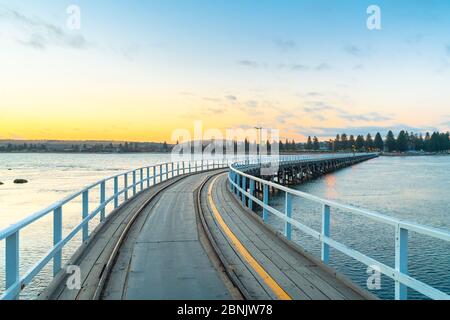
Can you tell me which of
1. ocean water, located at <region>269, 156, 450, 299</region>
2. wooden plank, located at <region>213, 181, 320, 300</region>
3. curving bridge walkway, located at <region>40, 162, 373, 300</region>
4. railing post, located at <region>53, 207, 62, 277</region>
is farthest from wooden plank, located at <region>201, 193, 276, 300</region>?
ocean water, located at <region>269, 156, 450, 299</region>

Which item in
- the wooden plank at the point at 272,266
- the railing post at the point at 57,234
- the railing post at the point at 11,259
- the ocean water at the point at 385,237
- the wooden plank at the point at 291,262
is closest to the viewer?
the railing post at the point at 11,259

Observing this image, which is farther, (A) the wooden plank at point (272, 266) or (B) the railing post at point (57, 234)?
(B) the railing post at point (57, 234)

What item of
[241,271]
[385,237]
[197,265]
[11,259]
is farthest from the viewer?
[385,237]

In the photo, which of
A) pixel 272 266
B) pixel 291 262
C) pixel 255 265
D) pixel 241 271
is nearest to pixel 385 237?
pixel 291 262

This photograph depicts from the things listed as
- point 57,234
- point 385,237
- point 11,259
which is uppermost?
point 11,259

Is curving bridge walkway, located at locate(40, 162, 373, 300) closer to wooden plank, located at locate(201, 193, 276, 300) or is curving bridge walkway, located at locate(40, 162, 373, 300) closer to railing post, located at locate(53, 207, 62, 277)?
wooden plank, located at locate(201, 193, 276, 300)

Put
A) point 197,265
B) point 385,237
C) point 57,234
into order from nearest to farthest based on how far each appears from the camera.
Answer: point 57,234, point 197,265, point 385,237

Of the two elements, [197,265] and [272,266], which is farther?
[197,265]

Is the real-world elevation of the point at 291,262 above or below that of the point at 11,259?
below

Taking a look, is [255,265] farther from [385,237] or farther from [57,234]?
[385,237]

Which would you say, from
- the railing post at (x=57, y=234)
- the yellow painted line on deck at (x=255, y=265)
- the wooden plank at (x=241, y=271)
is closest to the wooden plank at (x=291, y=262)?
the yellow painted line on deck at (x=255, y=265)

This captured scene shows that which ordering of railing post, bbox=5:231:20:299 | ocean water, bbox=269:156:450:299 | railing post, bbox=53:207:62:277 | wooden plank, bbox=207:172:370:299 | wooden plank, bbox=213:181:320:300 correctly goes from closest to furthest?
railing post, bbox=5:231:20:299, wooden plank, bbox=213:181:320:300, wooden plank, bbox=207:172:370:299, railing post, bbox=53:207:62:277, ocean water, bbox=269:156:450:299

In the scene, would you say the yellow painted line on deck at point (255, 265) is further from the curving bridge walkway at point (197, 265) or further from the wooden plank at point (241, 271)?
the wooden plank at point (241, 271)
